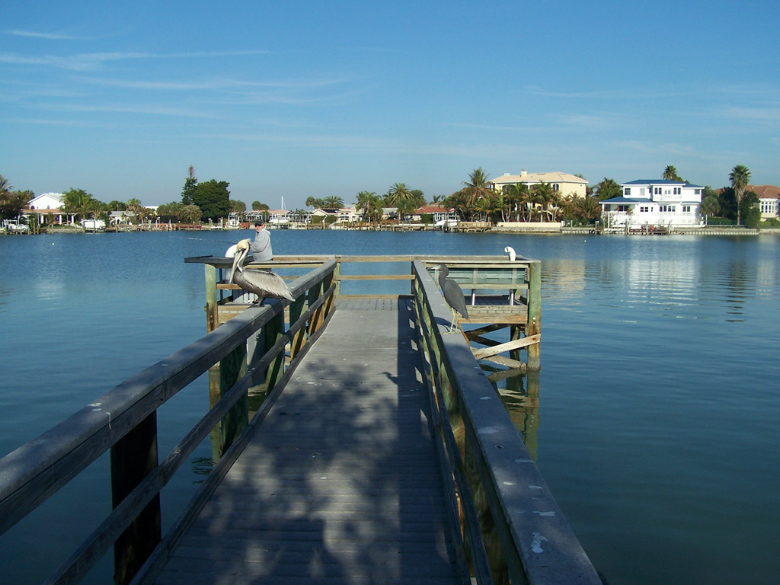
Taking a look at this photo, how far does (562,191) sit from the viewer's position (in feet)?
394

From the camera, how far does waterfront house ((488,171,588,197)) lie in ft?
394

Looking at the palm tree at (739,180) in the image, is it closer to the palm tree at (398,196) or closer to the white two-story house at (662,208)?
the white two-story house at (662,208)

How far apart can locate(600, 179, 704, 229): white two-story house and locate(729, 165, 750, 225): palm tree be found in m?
13.4

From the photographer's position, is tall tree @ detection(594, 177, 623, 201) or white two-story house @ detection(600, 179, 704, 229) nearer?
white two-story house @ detection(600, 179, 704, 229)

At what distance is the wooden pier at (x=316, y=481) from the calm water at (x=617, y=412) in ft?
7.71

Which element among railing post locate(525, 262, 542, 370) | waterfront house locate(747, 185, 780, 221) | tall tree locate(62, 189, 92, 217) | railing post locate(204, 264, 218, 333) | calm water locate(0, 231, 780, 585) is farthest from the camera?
tall tree locate(62, 189, 92, 217)

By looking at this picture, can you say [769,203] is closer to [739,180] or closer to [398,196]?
[739,180]

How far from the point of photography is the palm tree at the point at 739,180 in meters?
112

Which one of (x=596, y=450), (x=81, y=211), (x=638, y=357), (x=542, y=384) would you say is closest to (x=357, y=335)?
(x=596, y=450)

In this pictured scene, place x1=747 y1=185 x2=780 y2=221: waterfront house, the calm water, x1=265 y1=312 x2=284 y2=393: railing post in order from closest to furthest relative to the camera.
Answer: x1=265 y1=312 x2=284 y2=393: railing post, the calm water, x1=747 y1=185 x2=780 y2=221: waterfront house

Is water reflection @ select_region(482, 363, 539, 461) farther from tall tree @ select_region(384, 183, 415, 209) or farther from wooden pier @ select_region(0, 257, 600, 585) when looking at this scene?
tall tree @ select_region(384, 183, 415, 209)

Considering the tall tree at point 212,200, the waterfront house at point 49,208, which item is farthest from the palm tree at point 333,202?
the waterfront house at point 49,208

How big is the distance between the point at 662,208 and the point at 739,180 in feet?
64.6

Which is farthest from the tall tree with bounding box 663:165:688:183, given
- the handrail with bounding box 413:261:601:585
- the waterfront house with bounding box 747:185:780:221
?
Result: the handrail with bounding box 413:261:601:585
